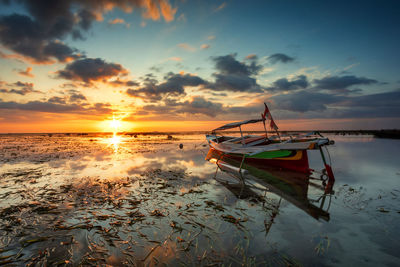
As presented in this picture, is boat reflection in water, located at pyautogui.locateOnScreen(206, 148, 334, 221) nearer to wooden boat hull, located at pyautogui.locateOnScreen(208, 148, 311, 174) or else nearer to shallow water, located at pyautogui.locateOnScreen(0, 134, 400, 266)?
shallow water, located at pyautogui.locateOnScreen(0, 134, 400, 266)

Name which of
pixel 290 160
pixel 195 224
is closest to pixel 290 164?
pixel 290 160

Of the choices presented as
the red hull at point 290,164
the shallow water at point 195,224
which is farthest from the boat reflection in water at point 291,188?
the red hull at point 290,164

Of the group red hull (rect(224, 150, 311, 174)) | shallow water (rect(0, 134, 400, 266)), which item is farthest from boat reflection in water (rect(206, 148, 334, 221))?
red hull (rect(224, 150, 311, 174))

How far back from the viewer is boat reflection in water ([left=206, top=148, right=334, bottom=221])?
858 cm

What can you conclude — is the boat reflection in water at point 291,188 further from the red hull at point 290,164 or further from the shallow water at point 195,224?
the red hull at point 290,164

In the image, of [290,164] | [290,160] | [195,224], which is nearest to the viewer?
[195,224]

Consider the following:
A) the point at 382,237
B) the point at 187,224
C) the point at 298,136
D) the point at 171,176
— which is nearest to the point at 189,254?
the point at 187,224

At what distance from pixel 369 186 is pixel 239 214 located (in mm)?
10577

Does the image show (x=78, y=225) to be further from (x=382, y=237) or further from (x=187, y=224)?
(x=382, y=237)

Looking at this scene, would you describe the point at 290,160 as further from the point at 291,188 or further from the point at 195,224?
the point at 195,224

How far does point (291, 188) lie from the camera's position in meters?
11.0

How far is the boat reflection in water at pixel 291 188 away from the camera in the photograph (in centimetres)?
858

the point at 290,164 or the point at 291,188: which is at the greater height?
the point at 290,164

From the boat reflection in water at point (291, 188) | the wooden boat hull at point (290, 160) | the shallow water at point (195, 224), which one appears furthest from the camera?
the wooden boat hull at point (290, 160)
